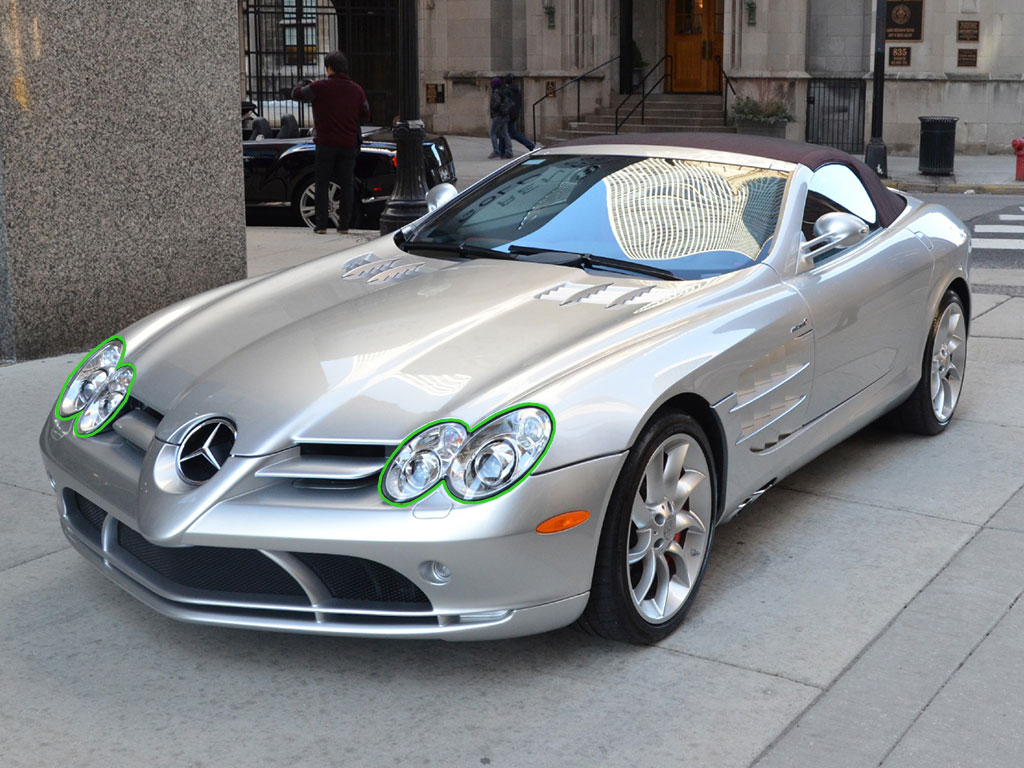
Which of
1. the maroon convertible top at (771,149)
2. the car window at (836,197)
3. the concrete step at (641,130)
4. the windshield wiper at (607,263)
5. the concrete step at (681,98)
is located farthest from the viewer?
the concrete step at (681,98)

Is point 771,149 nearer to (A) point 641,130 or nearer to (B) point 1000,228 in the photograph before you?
(B) point 1000,228

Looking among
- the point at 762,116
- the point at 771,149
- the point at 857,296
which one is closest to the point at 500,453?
the point at 857,296

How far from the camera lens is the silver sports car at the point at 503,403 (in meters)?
3.63

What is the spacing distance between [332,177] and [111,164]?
5514mm

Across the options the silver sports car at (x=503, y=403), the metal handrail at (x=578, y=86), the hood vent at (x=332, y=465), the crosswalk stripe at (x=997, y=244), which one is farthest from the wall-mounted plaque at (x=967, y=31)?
the hood vent at (x=332, y=465)

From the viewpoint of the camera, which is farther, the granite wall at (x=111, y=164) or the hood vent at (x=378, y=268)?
the granite wall at (x=111, y=164)

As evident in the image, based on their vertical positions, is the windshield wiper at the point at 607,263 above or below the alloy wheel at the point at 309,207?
above

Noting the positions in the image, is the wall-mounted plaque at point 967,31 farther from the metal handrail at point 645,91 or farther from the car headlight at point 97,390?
the car headlight at point 97,390

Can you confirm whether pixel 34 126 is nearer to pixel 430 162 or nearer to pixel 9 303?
pixel 9 303

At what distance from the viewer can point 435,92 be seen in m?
30.8

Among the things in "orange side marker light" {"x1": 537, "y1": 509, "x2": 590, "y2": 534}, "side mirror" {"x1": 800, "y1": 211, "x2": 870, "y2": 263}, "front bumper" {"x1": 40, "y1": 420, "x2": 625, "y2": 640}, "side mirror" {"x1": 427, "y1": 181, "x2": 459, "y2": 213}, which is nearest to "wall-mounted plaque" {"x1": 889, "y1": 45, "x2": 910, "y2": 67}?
"side mirror" {"x1": 427, "y1": 181, "x2": 459, "y2": 213}

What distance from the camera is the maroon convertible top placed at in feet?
18.0

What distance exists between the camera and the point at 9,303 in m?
7.62

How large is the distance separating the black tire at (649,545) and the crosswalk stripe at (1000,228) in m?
11.6
